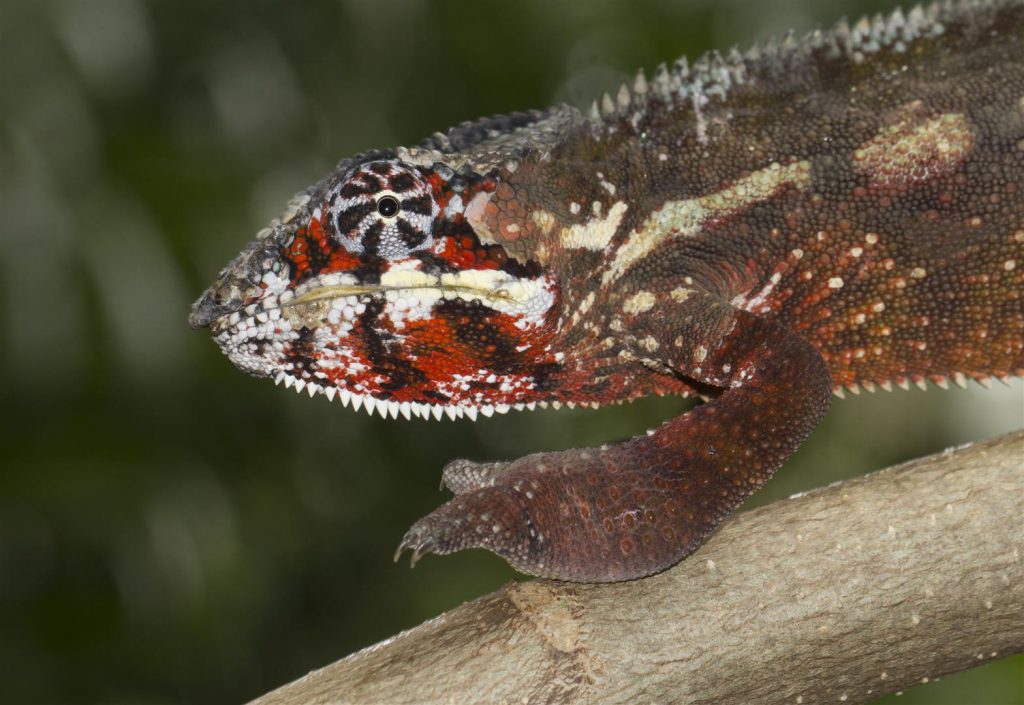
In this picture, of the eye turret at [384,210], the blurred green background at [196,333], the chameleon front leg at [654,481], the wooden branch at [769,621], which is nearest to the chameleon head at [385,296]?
the eye turret at [384,210]

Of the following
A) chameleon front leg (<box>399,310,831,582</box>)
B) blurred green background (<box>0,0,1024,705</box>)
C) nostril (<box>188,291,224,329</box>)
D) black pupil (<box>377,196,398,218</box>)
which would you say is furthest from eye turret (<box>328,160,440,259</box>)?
blurred green background (<box>0,0,1024,705</box>)

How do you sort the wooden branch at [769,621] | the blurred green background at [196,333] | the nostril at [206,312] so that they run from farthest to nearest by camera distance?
the blurred green background at [196,333] → the nostril at [206,312] → the wooden branch at [769,621]

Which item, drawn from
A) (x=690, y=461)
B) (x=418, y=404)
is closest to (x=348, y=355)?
(x=418, y=404)

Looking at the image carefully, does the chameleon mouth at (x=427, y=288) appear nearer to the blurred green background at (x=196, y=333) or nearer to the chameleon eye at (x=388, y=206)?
the chameleon eye at (x=388, y=206)

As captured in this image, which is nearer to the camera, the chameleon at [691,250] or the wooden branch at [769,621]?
the wooden branch at [769,621]

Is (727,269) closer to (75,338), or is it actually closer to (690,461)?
(690,461)

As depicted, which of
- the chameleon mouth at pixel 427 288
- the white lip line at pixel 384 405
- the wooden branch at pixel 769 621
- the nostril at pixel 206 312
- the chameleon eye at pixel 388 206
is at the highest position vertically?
the chameleon eye at pixel 388 206

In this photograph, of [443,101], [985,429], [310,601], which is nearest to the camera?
[443,101]
